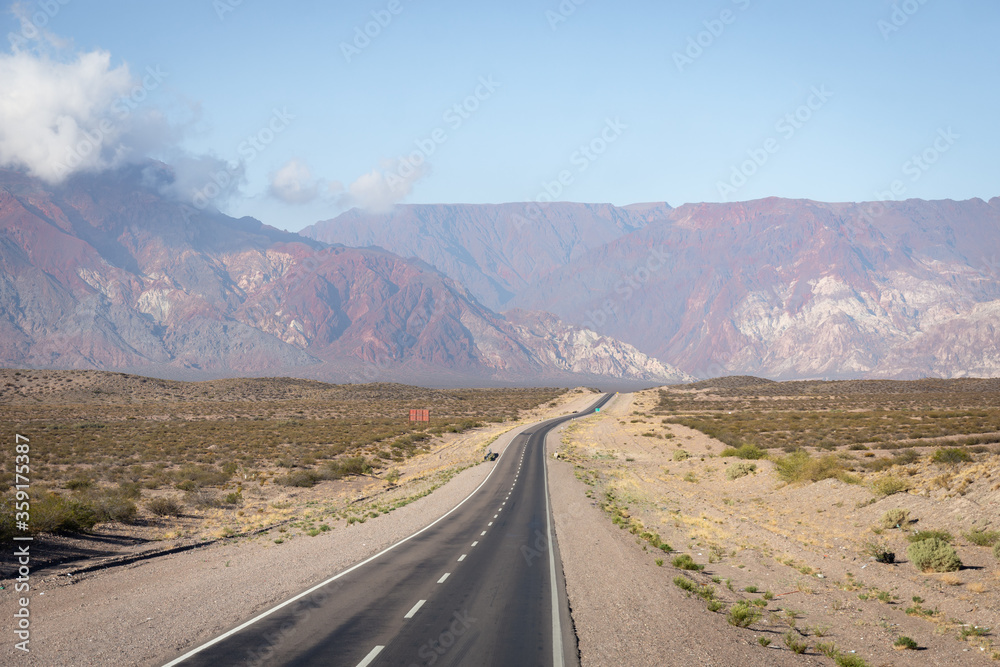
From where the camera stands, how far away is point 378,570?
17.3 m

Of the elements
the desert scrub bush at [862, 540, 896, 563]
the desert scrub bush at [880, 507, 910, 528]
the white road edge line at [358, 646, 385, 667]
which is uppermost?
the white road edge line at [358, 646, 385, 667]

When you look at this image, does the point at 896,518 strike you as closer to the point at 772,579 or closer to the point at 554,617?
the point at 772,579

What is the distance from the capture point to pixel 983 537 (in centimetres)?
1647

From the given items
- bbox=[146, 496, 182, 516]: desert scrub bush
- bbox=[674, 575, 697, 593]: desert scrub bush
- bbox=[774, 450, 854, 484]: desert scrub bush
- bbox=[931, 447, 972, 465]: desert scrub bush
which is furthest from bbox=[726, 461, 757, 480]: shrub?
bbox=[146, 496, 182, 516]: desert scrub bush

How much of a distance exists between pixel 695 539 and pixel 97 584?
18593 mm

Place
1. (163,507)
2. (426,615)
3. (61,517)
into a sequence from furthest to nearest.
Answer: (163,507), (61,517), (426,615)

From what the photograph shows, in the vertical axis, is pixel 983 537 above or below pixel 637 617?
above

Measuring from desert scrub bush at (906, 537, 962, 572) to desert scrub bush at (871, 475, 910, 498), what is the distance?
6409 millimetres

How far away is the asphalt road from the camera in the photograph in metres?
10.7

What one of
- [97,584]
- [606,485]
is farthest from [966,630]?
[606,485]

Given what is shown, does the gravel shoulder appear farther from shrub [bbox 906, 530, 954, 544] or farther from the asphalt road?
shrub [bbox 906, 530, 954, 544]

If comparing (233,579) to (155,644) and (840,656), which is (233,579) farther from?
(840,656)

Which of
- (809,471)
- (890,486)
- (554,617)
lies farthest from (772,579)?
(809,471)

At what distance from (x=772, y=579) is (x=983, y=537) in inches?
218
